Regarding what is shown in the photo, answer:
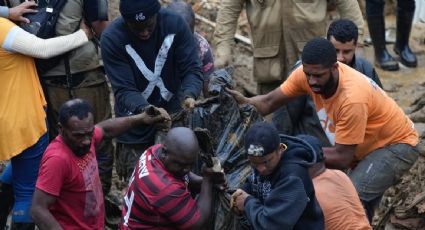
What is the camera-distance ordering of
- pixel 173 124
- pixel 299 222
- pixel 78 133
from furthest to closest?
1. pixel 173 124
2. pixel 78 133
3. pixel 299 222

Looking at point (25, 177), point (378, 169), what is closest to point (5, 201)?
point (25, 177)

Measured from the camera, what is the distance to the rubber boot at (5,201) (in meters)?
5.38

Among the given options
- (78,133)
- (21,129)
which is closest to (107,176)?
(21,129)

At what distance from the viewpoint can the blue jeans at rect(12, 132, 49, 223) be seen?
517 centimetres

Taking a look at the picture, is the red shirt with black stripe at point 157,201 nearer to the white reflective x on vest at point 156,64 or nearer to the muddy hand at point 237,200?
the muddy hand at point 237,200

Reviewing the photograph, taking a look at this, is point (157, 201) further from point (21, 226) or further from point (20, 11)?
point (20, 11)


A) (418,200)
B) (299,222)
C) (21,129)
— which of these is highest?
(299,222)

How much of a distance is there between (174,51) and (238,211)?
148 centimetres

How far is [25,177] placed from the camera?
525 centimetres

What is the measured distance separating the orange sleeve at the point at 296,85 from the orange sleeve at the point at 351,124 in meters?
0.40

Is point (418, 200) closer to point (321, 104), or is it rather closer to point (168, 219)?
point (321, 104)

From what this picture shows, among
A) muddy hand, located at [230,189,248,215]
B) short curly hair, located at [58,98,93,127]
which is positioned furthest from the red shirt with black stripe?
short curly hair, located at [58,98,93,127]

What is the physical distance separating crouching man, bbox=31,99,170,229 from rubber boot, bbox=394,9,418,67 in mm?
4946

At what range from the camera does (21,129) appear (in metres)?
5.30
